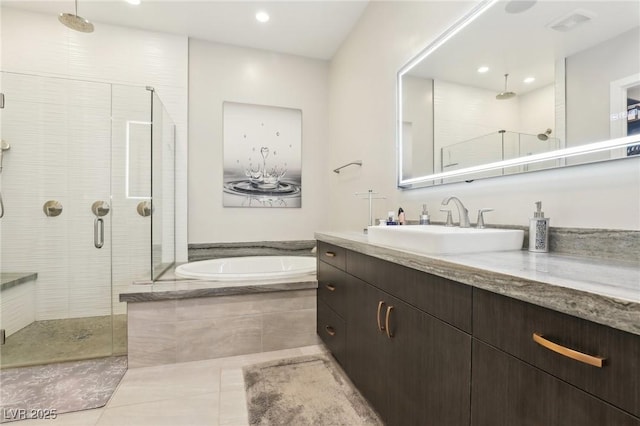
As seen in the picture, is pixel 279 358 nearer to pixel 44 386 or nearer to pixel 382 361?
pixel 382 361

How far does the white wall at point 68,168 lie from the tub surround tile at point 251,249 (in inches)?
23.5

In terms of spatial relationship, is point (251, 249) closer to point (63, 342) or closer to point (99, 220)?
point (99, 220)

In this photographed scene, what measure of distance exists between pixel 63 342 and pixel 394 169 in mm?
2638

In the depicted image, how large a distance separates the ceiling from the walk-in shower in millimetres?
623

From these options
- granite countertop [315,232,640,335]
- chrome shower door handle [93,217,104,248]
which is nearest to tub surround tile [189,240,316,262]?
chrome shower door handle [93,217,104,248]

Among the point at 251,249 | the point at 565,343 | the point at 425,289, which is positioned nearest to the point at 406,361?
the point at 425,289

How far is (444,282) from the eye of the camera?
88 cm

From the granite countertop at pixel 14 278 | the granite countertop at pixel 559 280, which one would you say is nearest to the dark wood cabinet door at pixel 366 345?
the granite countertop at pixel 559 280

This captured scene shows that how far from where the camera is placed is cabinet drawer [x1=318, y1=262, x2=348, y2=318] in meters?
1.66

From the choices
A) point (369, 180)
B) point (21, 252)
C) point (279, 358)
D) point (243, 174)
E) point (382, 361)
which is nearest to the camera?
point (382, 361)

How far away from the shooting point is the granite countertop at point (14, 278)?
2123mm

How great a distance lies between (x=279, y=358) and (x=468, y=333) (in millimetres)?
1483

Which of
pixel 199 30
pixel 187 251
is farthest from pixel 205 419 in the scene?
pixel 199 30

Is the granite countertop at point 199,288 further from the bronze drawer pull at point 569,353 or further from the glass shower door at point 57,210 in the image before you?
the bronze drawer pull at point 569,353
